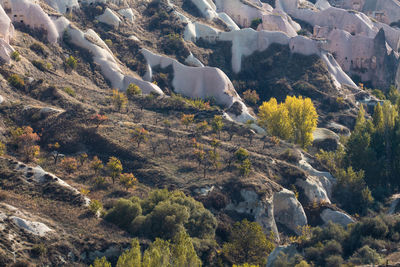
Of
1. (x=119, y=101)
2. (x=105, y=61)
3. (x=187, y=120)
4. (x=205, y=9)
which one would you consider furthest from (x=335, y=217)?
(x=205, y=9)

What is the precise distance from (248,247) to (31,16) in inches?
2210

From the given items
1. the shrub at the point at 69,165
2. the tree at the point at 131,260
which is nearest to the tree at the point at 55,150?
the shrub at the point at 69,165

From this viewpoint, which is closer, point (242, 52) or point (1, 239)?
point (1, 239)

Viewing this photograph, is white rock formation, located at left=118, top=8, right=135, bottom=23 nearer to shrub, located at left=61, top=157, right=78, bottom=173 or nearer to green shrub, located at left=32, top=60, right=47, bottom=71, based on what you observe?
green shrub, located at left=32, top=60, right=47, bottom=71

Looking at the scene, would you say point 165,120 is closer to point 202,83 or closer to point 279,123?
point 279,123

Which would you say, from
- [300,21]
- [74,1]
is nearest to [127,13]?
[74,1]

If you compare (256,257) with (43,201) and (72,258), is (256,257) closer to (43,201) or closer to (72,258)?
(72,258)

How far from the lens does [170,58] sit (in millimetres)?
95812

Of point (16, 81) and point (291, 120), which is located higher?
point (16, 81)

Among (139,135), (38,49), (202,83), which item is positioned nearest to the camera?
(139,135)

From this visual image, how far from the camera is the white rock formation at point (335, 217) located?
208 feet

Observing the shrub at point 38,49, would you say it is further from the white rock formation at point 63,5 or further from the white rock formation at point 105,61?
the white rock formation at point 63,5

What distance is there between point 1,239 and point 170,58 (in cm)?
5954

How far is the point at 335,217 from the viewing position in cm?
6391
